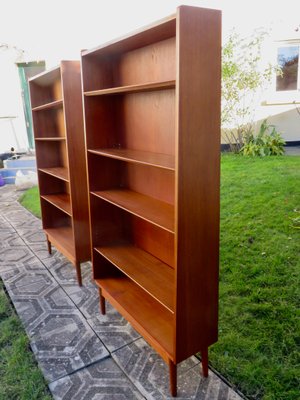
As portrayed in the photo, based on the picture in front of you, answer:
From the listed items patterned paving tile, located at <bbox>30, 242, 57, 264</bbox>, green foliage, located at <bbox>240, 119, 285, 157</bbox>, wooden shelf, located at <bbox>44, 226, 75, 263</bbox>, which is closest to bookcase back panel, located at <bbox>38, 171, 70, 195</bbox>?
wooden shelf, located at <bbox>44, 226, 75, 263</bbox>

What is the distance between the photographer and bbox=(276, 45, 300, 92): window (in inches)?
282

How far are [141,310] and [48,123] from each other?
2148 millimetres

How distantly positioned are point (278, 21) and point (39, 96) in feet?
18.6

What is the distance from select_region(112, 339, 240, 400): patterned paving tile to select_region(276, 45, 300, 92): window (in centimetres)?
699

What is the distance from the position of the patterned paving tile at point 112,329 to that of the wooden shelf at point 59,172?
1.10m

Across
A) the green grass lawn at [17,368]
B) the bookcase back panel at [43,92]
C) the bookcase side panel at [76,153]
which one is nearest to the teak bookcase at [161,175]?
the bookcase side panel at [76,153]

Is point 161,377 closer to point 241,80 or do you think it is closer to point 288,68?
point 241,80

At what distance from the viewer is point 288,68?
7301mm

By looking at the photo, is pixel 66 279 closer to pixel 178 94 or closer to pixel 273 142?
pixel 178 94

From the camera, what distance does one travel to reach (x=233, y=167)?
5688mm

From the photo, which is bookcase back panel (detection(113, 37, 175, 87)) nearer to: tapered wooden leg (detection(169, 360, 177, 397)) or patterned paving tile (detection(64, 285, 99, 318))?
tapered wooden leg (detection(169, 360, 177, 397))

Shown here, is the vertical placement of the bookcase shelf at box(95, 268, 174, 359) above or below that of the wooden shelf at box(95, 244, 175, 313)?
below

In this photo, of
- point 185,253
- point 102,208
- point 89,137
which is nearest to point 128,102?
point 89,137

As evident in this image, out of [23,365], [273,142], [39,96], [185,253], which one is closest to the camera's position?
[185,253]
